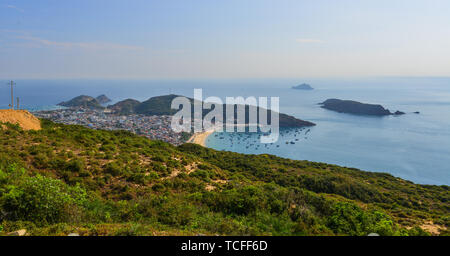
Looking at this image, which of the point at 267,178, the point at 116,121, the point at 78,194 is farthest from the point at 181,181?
the point at 116,121

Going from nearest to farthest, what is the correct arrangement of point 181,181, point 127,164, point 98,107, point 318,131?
point 181,181 → point 127,164 → point 318,131 → point 98,107

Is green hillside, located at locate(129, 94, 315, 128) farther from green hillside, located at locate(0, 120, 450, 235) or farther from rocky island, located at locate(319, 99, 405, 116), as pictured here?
green hillside, located at locate(0, 120, 450, 235)

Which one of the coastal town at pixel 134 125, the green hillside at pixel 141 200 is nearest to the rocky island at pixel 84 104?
the coastal town at pixel 134 125

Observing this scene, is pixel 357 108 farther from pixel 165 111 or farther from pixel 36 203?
pixel 36 203

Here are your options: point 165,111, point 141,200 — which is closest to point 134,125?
point 165,111

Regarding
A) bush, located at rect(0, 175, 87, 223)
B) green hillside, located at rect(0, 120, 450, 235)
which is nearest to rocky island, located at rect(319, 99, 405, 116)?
green hillside, located at rect(0, 120, 450, 235)
